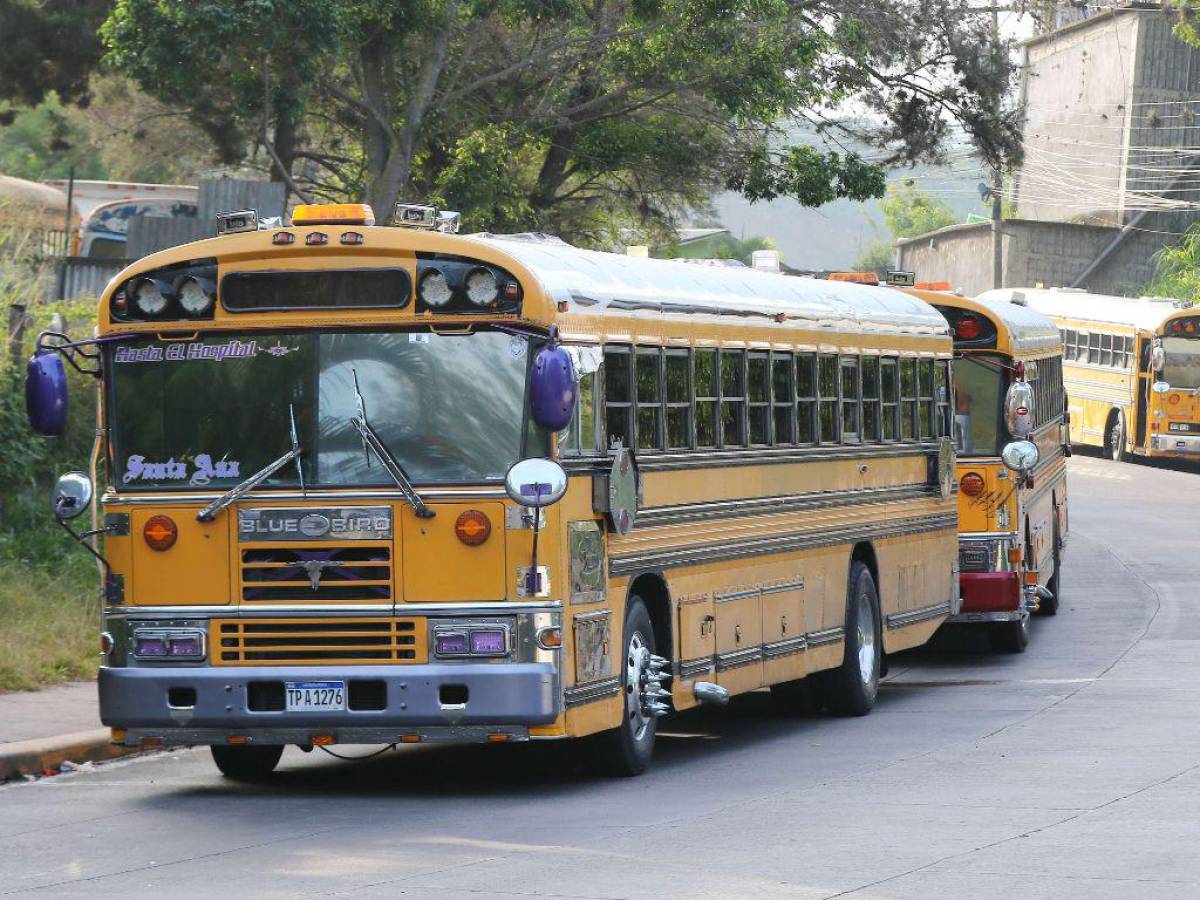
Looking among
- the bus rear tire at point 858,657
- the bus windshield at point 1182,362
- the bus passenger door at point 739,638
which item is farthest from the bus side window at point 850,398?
the bus windshield at point 1182,362

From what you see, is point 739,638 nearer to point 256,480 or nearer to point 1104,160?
point 256,480

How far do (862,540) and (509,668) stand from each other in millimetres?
5480

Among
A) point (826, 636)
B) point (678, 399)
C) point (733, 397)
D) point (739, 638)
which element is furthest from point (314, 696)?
point (826, 636)

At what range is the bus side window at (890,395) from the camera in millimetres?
16172

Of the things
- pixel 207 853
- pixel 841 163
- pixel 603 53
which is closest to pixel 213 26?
pixel 603 53

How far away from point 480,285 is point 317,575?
1.57 metres

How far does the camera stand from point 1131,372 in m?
43.3

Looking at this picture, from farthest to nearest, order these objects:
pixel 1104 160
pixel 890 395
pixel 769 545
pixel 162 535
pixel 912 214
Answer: pixel 912 214 < pixel 1104 160 < pixel 890 395 < pixel 769 545 < pixel 162 535

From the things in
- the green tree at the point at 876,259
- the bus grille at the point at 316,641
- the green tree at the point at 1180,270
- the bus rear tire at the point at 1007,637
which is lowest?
the bus rear tire at the point at 1007,637

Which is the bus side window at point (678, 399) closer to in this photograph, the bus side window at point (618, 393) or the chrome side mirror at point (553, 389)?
the bus side window at point (618, 393)

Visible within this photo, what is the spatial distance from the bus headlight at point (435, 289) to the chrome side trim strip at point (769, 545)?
158cm

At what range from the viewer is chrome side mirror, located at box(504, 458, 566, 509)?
404 inches

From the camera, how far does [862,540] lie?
1555 cm

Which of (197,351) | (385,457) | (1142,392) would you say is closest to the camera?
(385,457)
